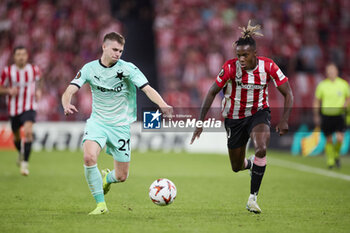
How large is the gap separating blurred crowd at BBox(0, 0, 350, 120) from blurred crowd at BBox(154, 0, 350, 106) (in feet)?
0.12

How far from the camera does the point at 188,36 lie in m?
23.6

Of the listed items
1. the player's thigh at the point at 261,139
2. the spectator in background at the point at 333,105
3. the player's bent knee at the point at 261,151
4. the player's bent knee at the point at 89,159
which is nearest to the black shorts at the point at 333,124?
the spectator in background at the point at 333,105

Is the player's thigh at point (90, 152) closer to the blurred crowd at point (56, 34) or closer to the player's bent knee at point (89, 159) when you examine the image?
the player's bent knee at point (89, 159)

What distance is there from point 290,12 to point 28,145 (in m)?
15.5

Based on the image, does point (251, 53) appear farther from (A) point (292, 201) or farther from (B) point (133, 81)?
(A) point (292, 201)

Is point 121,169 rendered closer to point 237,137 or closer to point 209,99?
point 209,99

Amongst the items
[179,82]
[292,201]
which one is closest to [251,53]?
[292,201]

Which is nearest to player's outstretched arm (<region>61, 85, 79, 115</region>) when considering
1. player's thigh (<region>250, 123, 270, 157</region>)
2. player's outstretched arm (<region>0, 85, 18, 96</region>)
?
player's thigh (<region>250, 123, 270, 157</region>)

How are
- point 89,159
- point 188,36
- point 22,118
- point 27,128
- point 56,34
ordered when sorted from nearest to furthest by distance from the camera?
point 89,159, point 27,128, point 22,118, point 188,36, point 56,34

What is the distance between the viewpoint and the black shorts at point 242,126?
7.60 metres

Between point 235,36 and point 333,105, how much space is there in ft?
31.4

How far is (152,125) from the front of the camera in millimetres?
8602

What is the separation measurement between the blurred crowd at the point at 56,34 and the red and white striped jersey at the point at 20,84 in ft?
30.4

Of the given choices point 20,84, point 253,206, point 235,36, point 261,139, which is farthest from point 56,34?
point 253,206
